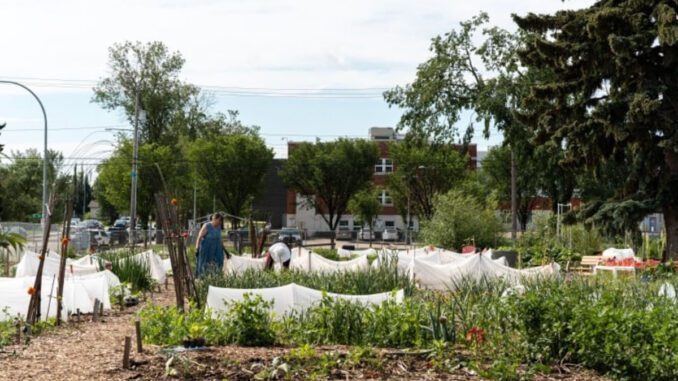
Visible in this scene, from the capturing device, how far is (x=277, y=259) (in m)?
18.5

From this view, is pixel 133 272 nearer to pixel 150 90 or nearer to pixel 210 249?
pixel 210 249

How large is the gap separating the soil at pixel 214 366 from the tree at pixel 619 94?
19.5 m

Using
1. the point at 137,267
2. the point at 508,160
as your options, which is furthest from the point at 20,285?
the point at 508,160

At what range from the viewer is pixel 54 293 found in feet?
45.9

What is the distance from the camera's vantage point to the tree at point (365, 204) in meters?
78.3

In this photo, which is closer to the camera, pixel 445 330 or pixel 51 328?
pixel 445 330

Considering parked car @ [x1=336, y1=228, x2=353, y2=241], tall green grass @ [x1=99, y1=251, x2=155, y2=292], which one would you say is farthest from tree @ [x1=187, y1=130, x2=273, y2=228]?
tall green grass @ [x1=99, y1=251, x2=155, y2=292]

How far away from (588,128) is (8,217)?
4895 cm

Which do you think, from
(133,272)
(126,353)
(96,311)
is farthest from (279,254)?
(126,353)

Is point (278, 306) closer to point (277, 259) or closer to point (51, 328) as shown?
point (51, 328)

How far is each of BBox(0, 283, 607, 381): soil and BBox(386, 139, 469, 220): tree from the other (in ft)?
200

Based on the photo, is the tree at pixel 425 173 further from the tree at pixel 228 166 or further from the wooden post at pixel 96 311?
the wooden post at pixel 96 311

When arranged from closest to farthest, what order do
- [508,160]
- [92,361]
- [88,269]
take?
[92,361] < [88,269] < [508,160]

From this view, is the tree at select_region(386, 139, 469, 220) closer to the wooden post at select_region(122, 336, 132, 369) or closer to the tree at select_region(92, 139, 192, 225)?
the tree at select_region(92, 139, 192, 225)
